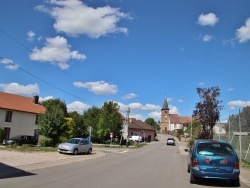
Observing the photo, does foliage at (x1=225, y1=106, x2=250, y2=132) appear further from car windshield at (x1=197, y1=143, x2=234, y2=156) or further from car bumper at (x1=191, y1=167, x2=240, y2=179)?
car bumper at (x1=191, y1=167, x2=240, y2=179)

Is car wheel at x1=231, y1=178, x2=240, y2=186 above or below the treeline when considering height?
below

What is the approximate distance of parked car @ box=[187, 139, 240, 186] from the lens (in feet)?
38.4

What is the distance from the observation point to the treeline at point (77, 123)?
3591 cm

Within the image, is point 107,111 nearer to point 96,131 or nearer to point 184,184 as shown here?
point 96,131

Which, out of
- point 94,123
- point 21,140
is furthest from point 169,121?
point 21,140

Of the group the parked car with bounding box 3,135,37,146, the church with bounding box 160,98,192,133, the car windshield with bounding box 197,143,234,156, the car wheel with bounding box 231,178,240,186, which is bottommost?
the car wheel with bounding box 231,178,240,186

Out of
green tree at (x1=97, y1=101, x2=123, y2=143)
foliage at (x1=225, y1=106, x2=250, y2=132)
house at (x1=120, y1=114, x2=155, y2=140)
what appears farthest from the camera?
house at (x1=120, y1=114, x2=155, y2=140)

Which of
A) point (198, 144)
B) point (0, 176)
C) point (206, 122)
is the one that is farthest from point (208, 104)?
point (0, 176)

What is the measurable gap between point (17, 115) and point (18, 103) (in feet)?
11.1

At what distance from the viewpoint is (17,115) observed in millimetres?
48156

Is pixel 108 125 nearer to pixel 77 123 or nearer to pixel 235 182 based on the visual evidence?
pixel 77 123

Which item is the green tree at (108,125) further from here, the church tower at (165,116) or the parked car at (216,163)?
the church tower at (165,116)

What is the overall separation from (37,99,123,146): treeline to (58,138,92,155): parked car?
7.35 metres

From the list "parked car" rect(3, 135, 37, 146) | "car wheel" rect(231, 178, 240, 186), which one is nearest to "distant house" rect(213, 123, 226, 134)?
"car wheel" rect(231, 178, 240, 186)
